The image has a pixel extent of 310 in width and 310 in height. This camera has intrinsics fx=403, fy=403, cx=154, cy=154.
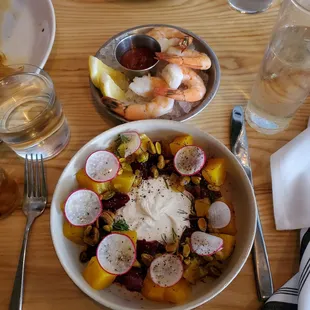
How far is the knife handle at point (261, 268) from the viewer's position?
0.81 meters

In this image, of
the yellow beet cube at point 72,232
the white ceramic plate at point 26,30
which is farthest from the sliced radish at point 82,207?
the white ceramic plate at point 26,30

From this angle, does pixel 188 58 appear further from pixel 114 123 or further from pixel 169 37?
pixel 114 123

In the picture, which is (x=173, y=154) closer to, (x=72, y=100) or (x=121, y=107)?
(x=121, y=107)

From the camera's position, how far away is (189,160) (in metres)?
0.89

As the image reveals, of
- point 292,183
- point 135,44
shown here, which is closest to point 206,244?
point 292,183

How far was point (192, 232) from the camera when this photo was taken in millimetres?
841

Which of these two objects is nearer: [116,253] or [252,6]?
[116,253]

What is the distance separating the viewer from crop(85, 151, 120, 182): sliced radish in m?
0.88

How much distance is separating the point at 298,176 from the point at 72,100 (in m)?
0.61

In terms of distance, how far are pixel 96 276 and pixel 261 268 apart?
1.11ft

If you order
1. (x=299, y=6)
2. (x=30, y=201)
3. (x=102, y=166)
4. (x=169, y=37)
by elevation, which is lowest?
(x=30, y=201)

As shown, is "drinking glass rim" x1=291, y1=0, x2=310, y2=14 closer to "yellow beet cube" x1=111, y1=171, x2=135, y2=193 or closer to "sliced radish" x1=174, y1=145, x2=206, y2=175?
"sliced radish" x1=174, y1=145, x2=206, y2=175

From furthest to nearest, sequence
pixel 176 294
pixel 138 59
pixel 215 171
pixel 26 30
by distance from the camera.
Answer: pixel 26 30 → pixel 138 59 → pixel 215 171 → pixel 176 294

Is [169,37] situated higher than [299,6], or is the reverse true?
[299,6]
